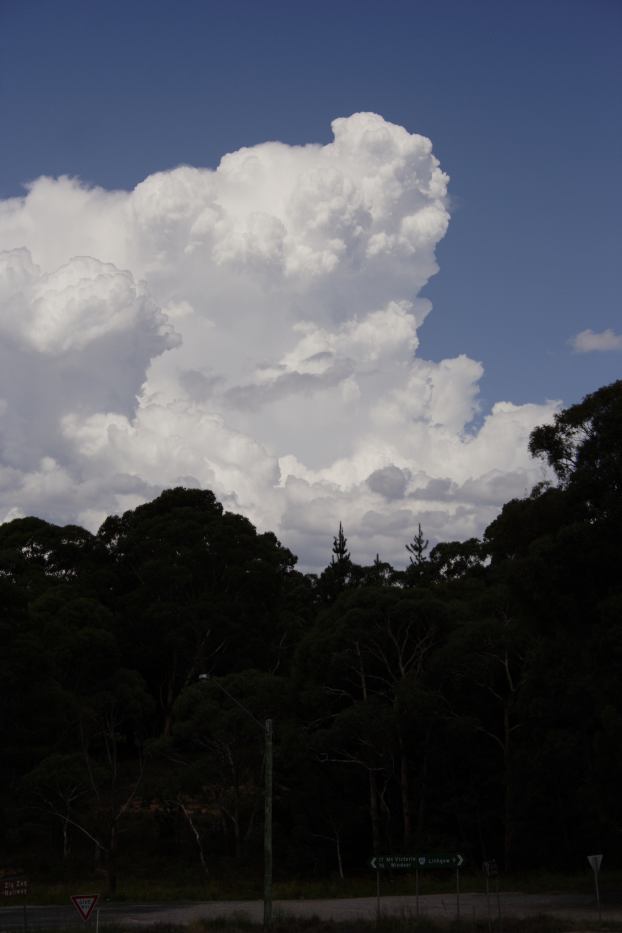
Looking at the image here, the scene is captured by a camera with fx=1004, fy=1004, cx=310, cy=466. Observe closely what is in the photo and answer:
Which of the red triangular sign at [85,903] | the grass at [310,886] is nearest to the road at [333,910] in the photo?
the grass at [310,886]

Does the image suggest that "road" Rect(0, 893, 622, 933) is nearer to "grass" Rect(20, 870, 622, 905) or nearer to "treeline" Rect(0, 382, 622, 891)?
"grass" Rect(20, 870, 622, 905)

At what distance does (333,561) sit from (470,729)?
2113 inches

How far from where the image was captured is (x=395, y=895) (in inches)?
1522

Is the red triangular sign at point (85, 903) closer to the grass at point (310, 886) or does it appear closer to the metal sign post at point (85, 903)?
the metal sign post at point (85, 903)

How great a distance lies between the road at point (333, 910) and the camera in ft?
94.4

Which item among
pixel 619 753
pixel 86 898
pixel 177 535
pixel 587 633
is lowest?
pixel 86 898

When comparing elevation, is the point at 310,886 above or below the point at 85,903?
below

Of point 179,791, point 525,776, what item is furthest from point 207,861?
point 525,776

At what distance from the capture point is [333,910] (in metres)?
32.4

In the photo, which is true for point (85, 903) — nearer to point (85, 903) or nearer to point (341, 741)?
point (85, 903)

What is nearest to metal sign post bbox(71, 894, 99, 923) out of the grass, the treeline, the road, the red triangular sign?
the red triangular sign

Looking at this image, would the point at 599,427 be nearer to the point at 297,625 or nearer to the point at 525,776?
the point at 525,776

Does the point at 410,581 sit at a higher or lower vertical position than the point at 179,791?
higher

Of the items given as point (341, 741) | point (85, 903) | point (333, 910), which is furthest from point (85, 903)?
point (341, 741)
